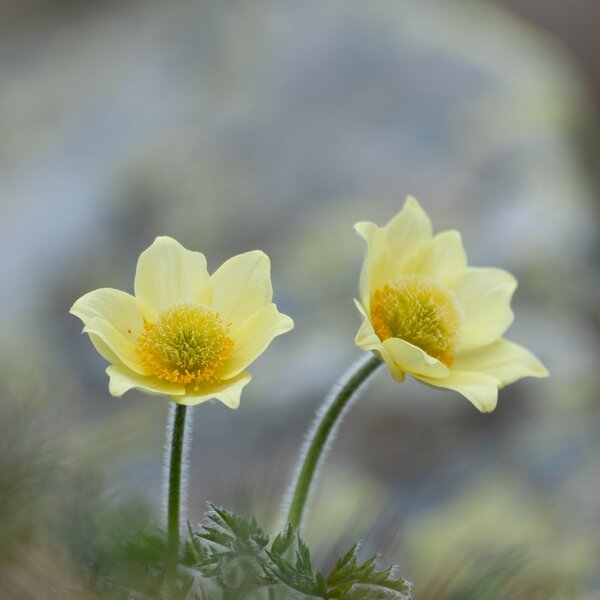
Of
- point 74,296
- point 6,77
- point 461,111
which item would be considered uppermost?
point 461,111

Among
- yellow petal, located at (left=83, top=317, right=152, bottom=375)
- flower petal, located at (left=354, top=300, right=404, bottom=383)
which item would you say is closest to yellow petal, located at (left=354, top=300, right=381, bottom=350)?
flower petal, located at (left=354, top=300, right=404, bottom=383)

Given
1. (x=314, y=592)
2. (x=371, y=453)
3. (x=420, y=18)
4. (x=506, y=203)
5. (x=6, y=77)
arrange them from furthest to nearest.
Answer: (x=6, y=77), (x=420, y=18), (x=506, y=203), (x=371, y=453), (x=314, y=592)

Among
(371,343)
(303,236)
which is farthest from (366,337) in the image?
(303,236)

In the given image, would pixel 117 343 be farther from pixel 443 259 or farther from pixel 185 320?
pixel 443 259

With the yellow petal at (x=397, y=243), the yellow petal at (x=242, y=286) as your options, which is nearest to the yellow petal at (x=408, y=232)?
the yellow petal at (x=397, y=243)

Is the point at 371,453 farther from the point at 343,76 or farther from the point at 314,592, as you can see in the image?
the point at 343,76

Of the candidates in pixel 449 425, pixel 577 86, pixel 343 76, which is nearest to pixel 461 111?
pixel 343 76

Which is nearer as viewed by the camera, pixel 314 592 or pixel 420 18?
pixel 314 592
